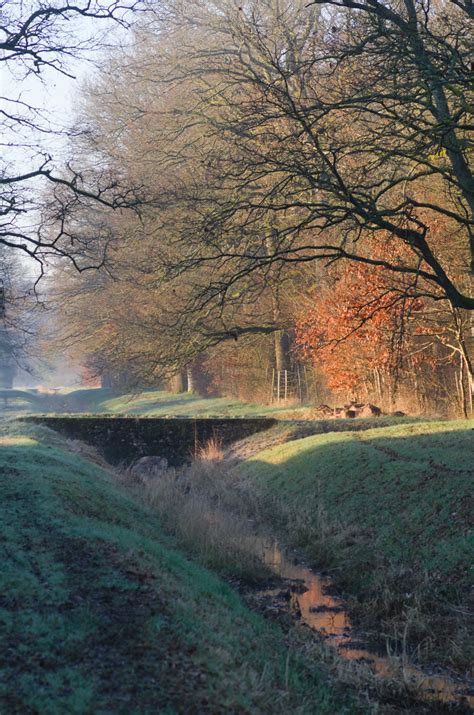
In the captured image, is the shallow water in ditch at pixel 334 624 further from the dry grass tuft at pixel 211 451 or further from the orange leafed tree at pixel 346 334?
the orange leafed tree at pixel 346 334

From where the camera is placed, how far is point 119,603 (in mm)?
6758

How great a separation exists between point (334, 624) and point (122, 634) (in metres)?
4.26

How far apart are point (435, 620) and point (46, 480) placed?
21.4 ft

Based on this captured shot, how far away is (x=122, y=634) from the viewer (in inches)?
239

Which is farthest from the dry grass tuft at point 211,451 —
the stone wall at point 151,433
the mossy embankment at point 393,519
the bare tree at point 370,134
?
the bare tree at point 370,134

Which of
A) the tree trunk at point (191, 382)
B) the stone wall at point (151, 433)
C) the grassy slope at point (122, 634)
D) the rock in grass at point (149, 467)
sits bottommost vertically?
the grassy slope at point (122, 634)

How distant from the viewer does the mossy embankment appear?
9312 millimetres

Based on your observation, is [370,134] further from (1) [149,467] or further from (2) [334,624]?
(1) [149,467]

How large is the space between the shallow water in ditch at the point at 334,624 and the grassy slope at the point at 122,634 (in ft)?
3.48

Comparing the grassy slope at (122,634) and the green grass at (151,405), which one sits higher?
the green grass at (151,405)

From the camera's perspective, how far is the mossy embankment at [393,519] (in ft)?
30.6

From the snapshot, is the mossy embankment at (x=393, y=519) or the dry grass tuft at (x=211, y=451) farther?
the dry grass tuft at (x=211, y=451)

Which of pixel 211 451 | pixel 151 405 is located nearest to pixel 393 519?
pixel 211 451

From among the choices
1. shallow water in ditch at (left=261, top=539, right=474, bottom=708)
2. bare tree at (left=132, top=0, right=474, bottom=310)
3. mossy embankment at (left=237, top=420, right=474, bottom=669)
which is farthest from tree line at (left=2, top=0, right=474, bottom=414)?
shallow water in ditch at (left=261, top=539, right=474, bottom=708)
